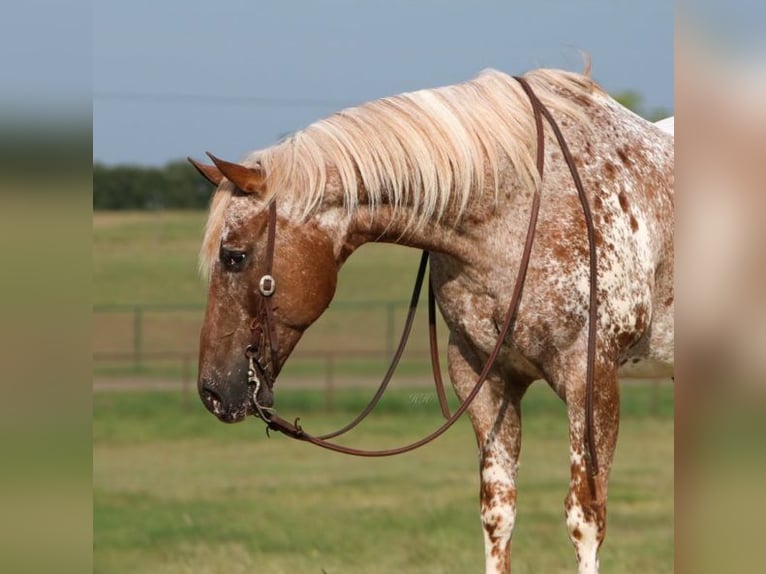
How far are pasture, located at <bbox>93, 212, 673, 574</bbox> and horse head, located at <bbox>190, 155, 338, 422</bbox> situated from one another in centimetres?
119

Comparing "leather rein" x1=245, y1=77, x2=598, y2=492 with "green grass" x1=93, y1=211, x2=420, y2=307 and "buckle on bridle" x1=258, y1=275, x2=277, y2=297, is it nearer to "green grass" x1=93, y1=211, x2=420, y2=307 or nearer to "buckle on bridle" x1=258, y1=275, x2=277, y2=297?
"buckle on bridle" x1=258, y1=275, x2=277, y2=297

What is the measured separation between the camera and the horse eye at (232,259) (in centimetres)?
373

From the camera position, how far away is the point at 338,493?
10.5m

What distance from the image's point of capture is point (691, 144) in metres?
1.09

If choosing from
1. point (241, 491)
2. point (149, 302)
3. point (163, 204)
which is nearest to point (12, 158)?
point (241, 491)

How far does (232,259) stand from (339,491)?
724cm

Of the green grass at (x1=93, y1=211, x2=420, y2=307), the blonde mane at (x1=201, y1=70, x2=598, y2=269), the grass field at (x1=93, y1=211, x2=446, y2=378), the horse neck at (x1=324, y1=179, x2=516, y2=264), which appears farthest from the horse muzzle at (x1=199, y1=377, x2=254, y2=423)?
the green grass at (x1=93, y1=211, x2=420, y2=307)

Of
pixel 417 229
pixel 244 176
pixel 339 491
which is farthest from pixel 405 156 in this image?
pixel 339 491

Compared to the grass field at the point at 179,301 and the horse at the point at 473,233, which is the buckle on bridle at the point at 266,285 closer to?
the horse at the point at 473,233

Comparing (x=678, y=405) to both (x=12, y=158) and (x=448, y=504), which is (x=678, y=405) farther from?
(x=448, y=504)

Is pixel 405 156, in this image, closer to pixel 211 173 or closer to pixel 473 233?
pixel 473 233

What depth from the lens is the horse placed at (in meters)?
3.76

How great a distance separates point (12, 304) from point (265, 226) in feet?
8.32

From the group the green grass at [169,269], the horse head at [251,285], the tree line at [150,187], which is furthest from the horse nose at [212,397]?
the tree line at [150,187]
